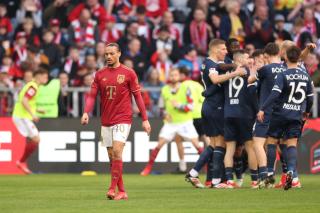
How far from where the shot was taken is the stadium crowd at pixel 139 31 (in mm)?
29625

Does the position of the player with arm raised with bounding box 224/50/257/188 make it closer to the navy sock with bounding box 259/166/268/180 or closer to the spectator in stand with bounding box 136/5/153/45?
the navy sock with bounding box 259/166/268/180

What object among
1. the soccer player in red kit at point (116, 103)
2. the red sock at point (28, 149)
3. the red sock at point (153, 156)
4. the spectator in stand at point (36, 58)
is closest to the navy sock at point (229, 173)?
the soccer player in red kit at point (116, 103)

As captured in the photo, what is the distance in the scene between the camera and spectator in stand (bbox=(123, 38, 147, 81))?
96.6 feet

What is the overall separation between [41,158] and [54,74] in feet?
10.6

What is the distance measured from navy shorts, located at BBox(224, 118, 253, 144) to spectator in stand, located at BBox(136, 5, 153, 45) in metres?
11.3

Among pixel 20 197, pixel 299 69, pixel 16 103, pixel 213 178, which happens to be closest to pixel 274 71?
pixel 299 69

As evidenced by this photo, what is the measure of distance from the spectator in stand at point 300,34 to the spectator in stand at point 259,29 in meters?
0.63

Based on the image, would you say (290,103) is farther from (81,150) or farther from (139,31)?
(139,31)

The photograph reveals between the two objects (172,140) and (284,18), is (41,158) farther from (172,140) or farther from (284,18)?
(284,18)

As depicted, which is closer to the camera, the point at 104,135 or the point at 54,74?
the point at 104,135

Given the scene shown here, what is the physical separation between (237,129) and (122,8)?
1275 cm

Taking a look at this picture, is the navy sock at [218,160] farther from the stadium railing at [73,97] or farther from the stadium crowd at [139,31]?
the stadium crowd at [139,31]

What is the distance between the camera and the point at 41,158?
89.0ft

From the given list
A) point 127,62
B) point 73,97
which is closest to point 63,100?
point 73,97
